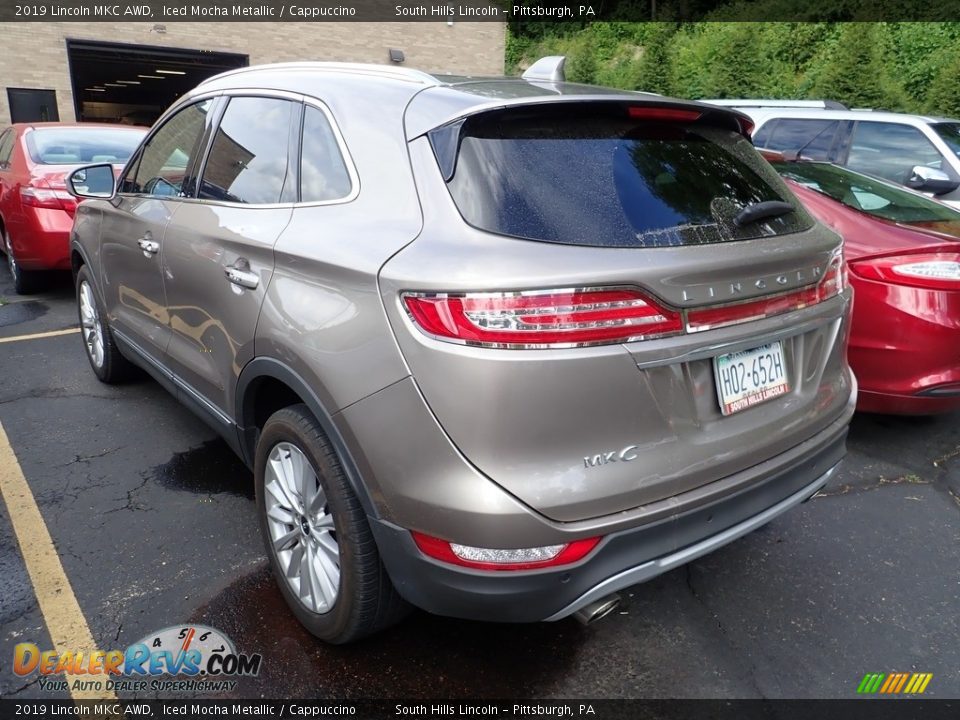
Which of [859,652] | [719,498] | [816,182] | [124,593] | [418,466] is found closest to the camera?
[418,466]

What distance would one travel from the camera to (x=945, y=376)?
11.7 feet

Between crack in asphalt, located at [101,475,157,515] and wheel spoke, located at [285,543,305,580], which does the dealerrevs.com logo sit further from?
crack in asphalt, located at [101,475,157,515]

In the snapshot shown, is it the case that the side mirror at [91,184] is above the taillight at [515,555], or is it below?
above

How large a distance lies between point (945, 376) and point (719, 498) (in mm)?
2306

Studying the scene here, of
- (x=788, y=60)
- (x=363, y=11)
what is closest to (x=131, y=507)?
(x=363, y=11)

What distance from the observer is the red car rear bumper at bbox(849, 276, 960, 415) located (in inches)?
138

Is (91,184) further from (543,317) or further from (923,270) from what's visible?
(923,270)

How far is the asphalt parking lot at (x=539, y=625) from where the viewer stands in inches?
90.2

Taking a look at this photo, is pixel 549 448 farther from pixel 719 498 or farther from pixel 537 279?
pixel 719 498

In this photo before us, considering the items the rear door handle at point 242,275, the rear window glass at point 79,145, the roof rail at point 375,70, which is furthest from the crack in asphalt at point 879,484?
the rear window glass at point 79,145

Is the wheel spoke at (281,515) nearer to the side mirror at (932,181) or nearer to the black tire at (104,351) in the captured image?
the black tire at (104,351)

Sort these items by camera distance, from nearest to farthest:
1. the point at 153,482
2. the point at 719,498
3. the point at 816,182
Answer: the point at 719,498
the point at 153,482
the point at 816,182

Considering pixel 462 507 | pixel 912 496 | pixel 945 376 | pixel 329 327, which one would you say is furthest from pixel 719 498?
pixel 945 376

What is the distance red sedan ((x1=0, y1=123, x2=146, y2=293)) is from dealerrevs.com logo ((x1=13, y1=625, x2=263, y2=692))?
499 cm
